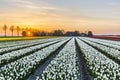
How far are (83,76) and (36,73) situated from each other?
2498mm

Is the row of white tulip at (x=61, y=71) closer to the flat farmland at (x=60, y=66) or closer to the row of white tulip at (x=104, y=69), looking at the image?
the flat farmland at (x=60, y=66)

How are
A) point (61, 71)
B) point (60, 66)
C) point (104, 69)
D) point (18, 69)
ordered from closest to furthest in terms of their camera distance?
point (61, 71), point (18, 69), point (104, 69), point (60, 66)

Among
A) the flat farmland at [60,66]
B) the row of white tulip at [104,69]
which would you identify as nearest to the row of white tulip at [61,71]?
the flat farmland at [60,66]

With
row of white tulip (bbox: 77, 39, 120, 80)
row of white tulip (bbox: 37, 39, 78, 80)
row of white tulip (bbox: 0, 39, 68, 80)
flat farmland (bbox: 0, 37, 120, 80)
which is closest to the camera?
row of white tulip (bbox: 37, 39, 78, 80)

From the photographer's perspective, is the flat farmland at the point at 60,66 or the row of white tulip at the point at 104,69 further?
the flat farmland at the point at 60,66

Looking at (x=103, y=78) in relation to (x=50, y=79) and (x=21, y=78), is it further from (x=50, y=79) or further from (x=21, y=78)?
(x=21, y=78)

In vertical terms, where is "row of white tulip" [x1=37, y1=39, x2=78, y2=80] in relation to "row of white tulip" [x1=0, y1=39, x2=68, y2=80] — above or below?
above

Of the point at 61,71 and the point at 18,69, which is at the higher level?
the point at 61,71

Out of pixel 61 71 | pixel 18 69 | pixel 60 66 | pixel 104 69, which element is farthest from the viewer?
pixel 60 66

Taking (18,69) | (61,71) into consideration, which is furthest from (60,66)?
(18,69)

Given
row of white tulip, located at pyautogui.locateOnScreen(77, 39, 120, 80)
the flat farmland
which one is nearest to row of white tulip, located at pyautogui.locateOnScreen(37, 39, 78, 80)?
the flat farmland

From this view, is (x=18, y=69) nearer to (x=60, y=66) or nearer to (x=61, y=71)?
(x=60, y=66)

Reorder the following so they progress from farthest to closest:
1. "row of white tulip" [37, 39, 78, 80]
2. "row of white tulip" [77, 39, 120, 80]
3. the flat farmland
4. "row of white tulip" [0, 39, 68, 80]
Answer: the flat farmland
"row of white tulip" [0, 39, 68, 80]
"row of white tulip" [77, 39, 120, 80]
"row of white tulip" [37, 39, 78, 80]

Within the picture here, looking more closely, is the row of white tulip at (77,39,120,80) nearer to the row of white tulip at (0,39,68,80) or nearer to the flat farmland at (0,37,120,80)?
the flat farmland at (0,37,120,80)
